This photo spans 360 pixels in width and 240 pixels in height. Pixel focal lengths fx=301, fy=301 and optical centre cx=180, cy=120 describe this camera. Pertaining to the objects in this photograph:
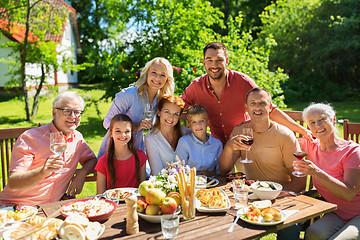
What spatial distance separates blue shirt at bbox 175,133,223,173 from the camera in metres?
3.83

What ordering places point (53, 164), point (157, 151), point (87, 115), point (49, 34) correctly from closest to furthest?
point (53, 164)
point (157, 151)
point (87, 115)
point (49, 34)

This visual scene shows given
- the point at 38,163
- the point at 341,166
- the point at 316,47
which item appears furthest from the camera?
the point at 316,47

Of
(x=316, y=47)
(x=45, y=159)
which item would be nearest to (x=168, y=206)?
(x=45, y=159)

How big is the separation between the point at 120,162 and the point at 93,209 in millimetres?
1166

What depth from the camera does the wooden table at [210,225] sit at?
2.14 meters

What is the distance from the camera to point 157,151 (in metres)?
3.95

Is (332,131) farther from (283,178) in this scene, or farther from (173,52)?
(173,52)

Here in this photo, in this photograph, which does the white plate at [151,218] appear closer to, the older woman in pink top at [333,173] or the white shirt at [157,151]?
the older woman in pink top at [333,173]

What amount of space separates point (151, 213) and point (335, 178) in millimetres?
1914

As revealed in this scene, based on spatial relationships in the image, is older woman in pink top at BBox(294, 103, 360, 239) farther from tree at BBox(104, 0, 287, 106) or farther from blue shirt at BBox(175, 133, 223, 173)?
tree at BBox(104, 0, 287, 106)

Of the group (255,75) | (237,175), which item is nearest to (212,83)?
(237,175)

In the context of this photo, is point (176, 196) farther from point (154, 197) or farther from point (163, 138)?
point (163, 138)

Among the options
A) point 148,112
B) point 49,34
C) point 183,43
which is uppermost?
point 49,34

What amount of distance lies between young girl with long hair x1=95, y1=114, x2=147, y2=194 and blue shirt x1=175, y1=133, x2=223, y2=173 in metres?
0.53
